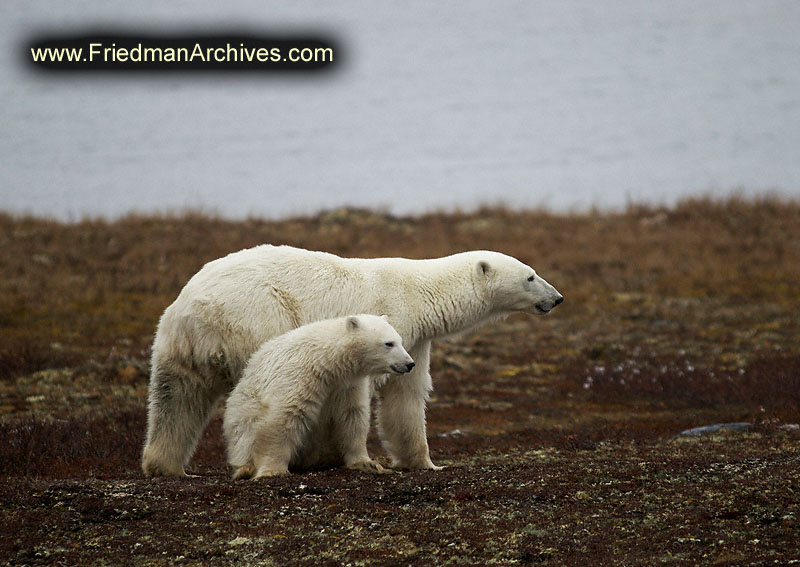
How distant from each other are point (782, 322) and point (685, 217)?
30.9 feet

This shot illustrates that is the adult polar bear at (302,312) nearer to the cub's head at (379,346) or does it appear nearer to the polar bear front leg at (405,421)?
the polar bear front leg at (405,421)

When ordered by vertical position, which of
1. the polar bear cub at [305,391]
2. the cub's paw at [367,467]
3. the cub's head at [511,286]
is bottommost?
the cub's paw at [367,467]

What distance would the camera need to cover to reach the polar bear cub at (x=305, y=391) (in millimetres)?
7273

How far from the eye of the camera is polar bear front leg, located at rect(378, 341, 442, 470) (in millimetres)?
8320

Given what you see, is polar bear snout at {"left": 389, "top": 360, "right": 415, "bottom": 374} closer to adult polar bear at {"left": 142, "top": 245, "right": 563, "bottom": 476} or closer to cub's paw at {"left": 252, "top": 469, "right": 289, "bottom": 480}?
adult polar bear at {"left": 142, "top": 245, "right": 563, "bottom": 476}

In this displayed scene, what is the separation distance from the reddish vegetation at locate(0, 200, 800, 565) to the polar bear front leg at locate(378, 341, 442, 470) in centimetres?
51

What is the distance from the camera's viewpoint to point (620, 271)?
2259cm

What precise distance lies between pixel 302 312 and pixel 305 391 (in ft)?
3.15

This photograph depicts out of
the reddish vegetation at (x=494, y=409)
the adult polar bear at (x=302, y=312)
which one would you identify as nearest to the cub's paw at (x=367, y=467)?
the adult polar bear at (x=302, y=312)

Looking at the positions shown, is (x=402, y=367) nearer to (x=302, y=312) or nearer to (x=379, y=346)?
(x=379, y=346)


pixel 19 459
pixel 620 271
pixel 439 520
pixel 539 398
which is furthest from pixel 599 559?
pixel 620 271

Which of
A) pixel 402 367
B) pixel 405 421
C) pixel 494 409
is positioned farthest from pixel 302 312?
pixel 494 409

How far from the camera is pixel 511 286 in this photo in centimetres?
884

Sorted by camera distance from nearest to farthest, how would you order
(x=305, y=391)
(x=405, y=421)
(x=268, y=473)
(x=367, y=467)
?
(x=268, y=473)
(x=305, y=391)
(x=367, y=467)
(x=405, y=421)
